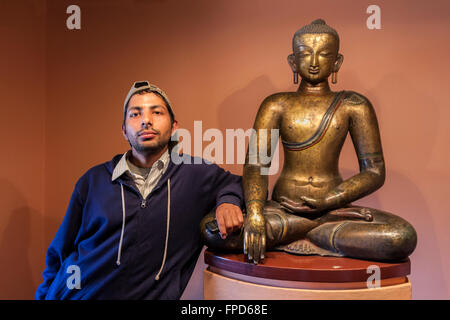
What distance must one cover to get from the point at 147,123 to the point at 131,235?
1.51 feet

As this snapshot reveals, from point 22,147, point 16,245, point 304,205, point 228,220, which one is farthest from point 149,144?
point 16,245

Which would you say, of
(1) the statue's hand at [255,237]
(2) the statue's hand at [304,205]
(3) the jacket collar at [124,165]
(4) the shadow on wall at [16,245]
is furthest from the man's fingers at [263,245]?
(4) the shadow on wall at [16,245]

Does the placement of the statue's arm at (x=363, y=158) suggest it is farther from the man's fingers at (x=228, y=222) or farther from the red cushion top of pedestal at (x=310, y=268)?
the man's fingers at (x=228, y=222)

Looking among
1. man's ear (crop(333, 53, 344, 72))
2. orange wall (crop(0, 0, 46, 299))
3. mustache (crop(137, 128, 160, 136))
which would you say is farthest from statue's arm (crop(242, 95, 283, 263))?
orange wall (crop(0, 0, 46, 299))

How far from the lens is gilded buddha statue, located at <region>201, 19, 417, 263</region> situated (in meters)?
1.74

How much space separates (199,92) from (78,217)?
113 cm

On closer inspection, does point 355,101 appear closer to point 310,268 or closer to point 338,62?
point 338,62

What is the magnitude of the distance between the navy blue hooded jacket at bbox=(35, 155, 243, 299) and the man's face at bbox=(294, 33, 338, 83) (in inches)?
23.1

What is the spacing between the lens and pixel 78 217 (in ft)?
6.40

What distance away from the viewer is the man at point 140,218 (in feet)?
5.93

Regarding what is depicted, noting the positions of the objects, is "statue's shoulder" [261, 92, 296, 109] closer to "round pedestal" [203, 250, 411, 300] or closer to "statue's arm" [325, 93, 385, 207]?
"statue's arm" [325, 93, 385, 207]

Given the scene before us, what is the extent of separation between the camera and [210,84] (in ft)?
8.96
